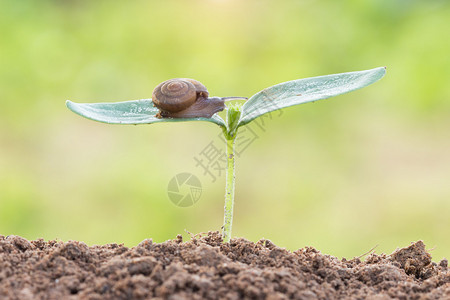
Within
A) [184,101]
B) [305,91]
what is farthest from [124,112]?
[305,91]

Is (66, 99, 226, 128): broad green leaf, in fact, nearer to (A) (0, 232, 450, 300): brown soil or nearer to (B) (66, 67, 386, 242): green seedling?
(B) (66, 67, 386, 242): green seedling

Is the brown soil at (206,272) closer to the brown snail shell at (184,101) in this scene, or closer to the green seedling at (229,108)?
the green seedling at (229,108)

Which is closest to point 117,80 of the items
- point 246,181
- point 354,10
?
point 246,181

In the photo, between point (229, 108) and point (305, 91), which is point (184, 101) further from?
point (305, 91)

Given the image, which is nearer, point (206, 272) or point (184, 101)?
point (206, 272)

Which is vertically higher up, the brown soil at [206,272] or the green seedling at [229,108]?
the green seedling at [229,108]

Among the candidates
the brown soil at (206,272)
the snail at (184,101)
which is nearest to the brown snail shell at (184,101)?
the snail at (184,101)

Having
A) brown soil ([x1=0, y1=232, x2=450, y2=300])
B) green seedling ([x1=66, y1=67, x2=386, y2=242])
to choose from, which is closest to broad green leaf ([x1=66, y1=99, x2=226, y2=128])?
green seedling ([x1=66, y1=67, x2=386, y2=242])
